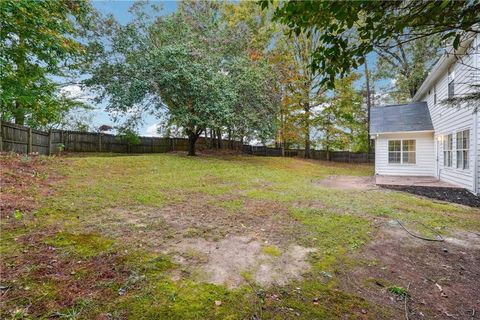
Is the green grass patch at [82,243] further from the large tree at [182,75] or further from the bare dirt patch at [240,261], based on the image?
the large tree at [182,75]

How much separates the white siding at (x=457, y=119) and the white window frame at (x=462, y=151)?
0.14 m

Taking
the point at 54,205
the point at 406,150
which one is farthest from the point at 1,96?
the point at 406,150

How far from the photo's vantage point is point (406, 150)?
12578mm

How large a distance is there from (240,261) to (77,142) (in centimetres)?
1588

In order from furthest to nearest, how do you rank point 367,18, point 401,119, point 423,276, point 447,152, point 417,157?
point 401,119 → point 417,157 → point 447,152 → point 423,276 → point 367,18

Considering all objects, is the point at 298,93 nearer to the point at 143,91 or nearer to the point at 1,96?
the point at 143,91

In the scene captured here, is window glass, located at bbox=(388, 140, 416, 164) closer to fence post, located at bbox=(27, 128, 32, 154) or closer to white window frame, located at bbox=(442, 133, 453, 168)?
white window frame, located at bbox=(442, 133, 453, 168)

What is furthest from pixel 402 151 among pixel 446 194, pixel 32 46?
pixel 32 46

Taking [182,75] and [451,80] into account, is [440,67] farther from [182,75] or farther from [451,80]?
[182,75]

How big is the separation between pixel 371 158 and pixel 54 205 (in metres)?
23.5

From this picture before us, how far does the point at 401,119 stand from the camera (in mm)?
13016

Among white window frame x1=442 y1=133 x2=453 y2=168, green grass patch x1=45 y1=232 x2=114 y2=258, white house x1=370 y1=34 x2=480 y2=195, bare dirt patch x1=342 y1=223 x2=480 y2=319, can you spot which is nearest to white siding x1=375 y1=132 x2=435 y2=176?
white house x1=370 y1=34 x2=480 y2=195

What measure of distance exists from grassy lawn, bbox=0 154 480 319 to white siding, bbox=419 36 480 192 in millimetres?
2358

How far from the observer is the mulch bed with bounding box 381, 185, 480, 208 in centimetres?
699
